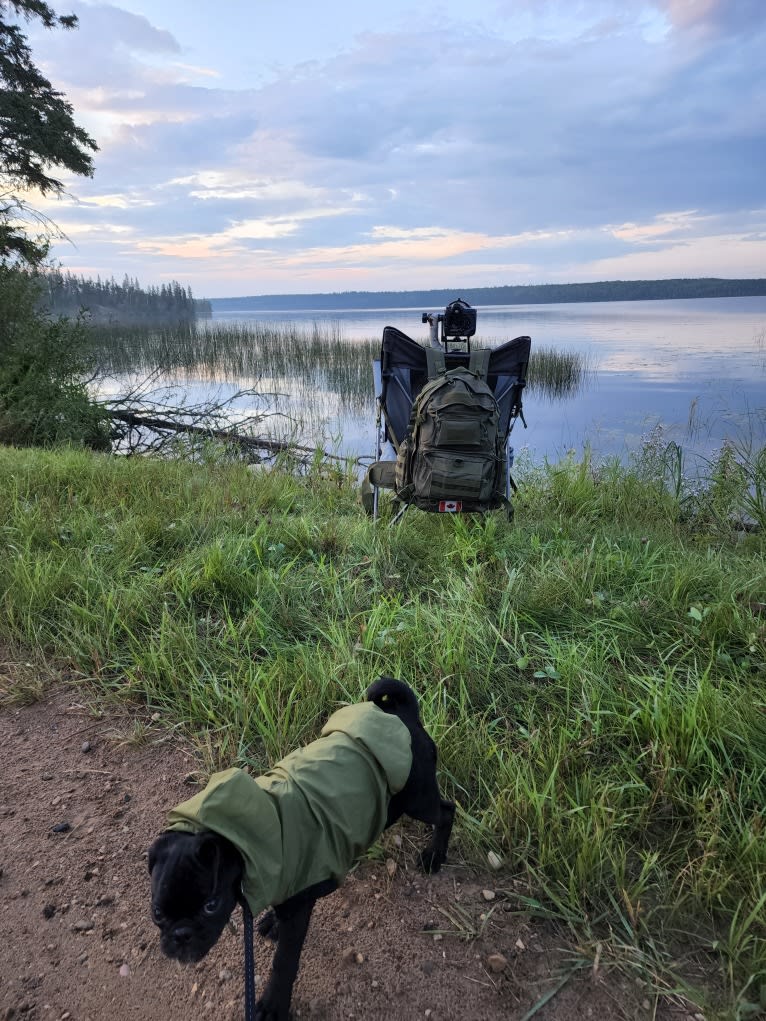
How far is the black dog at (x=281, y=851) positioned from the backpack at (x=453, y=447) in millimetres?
1868

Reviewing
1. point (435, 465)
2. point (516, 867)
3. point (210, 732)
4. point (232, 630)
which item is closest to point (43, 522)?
point (232, 630)

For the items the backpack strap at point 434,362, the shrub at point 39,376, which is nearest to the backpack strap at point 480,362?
the backpack strap at point 434,362

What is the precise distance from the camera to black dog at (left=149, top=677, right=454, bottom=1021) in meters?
0.97

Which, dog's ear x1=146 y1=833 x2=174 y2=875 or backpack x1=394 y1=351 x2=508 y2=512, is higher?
backpack x1=394 y1=351 x2=508 y2=512

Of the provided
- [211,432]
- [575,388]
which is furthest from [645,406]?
[211,432]

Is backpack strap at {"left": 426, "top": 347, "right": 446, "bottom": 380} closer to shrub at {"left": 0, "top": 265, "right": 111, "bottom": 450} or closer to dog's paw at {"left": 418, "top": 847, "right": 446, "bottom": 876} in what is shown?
dog's paw at {"left": 418, "top": 847, "right": 446, "bottom": 876}

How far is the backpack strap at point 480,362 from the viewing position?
143 inches

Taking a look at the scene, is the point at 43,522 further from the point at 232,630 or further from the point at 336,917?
the point at 336,917

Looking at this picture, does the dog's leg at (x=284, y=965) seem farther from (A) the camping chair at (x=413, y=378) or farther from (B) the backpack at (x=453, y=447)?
(A) the camping chair at (x=413, y=378)

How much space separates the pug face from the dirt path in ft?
1.59

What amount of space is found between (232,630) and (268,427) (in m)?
7.24

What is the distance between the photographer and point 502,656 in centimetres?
236

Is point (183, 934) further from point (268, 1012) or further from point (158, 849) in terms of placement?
point (268, 1012)

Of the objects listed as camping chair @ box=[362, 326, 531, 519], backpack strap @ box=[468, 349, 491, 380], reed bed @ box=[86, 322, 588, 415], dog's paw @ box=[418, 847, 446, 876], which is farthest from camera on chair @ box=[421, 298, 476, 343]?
reed bed @ box=[86, 322, 588, 415]
